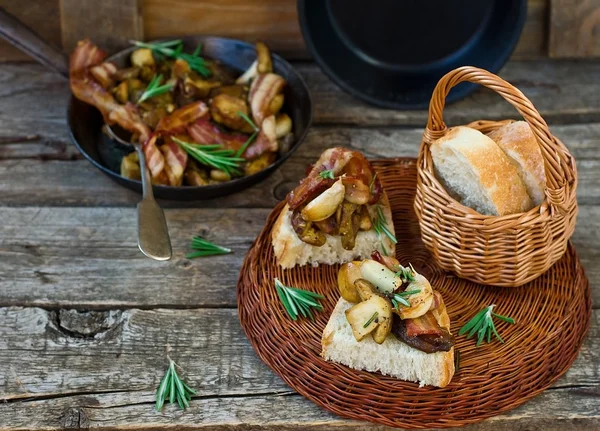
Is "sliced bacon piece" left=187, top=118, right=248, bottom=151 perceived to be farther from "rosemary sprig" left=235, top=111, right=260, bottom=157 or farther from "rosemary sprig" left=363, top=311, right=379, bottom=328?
"rosemary sprig" left=363, top=311, right=379, bottom=328

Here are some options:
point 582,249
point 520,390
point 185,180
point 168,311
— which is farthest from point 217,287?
point 582,249

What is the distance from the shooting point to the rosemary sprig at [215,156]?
1822mm

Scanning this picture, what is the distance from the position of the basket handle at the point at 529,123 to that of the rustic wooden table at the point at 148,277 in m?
0.37

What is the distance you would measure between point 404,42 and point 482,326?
967 millimetres

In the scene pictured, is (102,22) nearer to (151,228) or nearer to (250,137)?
(250,137)

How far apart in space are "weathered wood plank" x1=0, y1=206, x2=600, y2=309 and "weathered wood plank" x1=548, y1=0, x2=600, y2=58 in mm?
638

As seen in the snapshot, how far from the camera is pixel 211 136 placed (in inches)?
74.0

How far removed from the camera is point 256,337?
1552mm

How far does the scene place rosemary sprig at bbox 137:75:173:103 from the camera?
1926 millimetres

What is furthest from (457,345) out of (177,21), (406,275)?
(177,21)

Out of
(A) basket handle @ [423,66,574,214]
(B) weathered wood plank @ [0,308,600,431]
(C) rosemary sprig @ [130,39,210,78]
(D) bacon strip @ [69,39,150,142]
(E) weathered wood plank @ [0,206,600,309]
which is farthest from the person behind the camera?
(C) rosemary sprig @ [130,39,210,78]

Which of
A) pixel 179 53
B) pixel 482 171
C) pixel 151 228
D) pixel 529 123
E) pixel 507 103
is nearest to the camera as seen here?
pixel 529 123

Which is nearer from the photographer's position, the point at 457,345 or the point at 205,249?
the point at 457,345

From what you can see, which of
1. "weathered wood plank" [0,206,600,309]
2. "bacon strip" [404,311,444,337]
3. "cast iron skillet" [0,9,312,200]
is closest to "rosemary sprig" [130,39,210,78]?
"cast iron skillet" [0,9,312,200]
